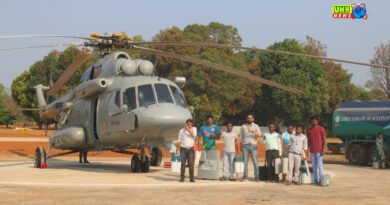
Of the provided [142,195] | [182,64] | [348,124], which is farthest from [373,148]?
[182,64]

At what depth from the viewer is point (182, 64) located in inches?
2197

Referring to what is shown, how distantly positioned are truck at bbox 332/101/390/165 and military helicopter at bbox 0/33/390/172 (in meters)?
11.3

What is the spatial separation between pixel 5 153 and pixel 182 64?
94.7ft

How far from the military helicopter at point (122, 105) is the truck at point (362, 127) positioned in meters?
11.3

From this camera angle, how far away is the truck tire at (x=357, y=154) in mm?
24266

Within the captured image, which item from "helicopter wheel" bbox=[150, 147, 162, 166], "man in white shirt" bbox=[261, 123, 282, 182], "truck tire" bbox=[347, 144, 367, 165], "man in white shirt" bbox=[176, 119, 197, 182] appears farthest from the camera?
"truck tire" bbox=[347, 144, 367, 165]

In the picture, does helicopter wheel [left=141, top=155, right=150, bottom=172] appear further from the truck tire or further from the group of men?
the truck tire

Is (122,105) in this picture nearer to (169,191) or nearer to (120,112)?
(120,112)

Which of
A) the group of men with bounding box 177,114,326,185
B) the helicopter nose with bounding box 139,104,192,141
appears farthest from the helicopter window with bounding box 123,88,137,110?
the group of men with bounding box 177,114,326,185

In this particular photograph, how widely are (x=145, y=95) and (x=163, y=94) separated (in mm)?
603

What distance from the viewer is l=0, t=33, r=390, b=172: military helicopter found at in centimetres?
1514

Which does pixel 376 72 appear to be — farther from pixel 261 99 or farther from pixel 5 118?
pixel 5 118

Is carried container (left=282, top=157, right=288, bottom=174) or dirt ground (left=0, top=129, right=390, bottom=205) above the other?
carried container (left=282, top=157, right=288, bottom=174)

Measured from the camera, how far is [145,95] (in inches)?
618
